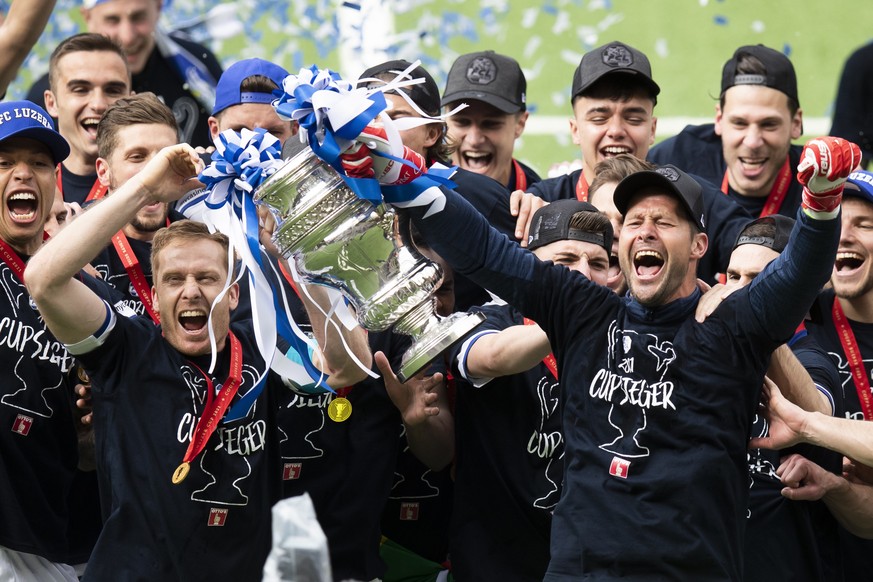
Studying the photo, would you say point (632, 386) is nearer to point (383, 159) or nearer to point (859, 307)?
point (383, 159)

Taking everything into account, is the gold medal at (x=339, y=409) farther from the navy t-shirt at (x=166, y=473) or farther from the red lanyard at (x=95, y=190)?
the red lanyard at (x=95, y=190)

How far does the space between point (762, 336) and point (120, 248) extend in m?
2.24

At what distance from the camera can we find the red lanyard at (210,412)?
175 inches

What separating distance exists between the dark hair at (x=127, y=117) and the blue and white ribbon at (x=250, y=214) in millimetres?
1257

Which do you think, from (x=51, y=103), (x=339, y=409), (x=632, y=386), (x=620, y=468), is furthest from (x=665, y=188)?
(x=51, y=103)

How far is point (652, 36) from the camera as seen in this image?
9.80m

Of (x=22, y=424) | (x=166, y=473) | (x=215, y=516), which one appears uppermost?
(x=22, y=424)

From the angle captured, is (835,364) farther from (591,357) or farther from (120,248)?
(120,248)

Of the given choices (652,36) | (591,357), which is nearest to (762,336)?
(591,357)

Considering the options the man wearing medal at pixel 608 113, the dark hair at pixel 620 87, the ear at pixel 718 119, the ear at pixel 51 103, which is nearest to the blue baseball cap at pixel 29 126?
the ear at pixel 51 103

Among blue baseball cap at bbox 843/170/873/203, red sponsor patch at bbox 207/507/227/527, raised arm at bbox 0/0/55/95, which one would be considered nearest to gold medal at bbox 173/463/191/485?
red sponsor patch at bbox 207/507/227/527

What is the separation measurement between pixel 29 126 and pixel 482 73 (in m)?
→ 1.94

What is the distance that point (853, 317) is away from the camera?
5207mm

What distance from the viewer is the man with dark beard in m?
5.06
